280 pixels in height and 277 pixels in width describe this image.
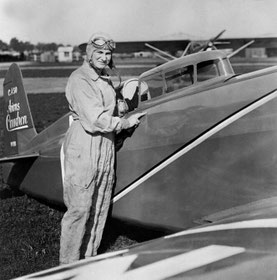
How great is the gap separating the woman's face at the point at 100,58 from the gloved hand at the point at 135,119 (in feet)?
1.55

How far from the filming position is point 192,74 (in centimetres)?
385

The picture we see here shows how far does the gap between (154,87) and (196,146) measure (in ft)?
2.79

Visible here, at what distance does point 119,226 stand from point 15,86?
2246 millimetres

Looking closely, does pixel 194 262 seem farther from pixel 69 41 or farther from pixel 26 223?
pixel 26 223

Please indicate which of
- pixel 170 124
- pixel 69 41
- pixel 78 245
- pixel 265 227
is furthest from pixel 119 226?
pixel 265 227

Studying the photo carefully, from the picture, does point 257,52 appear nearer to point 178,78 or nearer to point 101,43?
point 178,78

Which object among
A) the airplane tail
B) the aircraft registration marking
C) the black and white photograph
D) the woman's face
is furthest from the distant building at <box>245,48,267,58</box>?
the aircraft registration marking

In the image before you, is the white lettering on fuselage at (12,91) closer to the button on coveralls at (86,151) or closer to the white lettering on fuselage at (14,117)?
the white lettering on fuselage at (14,117)

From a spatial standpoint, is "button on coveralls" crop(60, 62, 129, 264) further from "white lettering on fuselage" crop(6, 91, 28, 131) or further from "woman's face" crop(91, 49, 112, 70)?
Result: "white lettering on fuselage" crop(6, 91, 28, 131)

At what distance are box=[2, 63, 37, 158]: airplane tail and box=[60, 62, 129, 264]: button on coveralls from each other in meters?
1.89

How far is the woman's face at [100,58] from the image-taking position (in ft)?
11.4

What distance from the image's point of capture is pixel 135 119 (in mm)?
3607

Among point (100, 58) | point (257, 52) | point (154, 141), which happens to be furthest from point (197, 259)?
point (257, 52)

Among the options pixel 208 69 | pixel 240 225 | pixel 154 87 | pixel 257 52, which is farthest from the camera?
pixel 257 52
